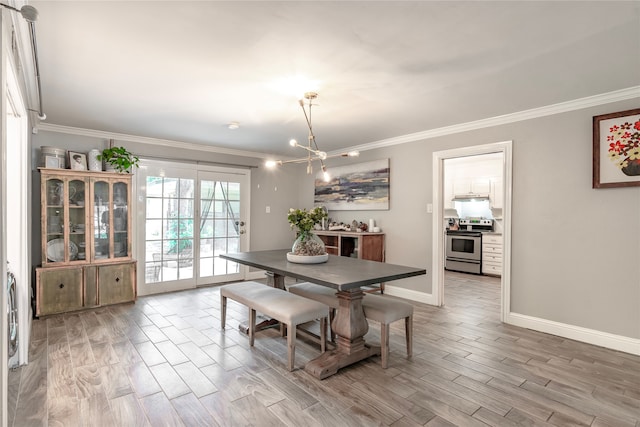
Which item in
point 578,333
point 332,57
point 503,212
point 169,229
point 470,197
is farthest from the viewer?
point 470,197

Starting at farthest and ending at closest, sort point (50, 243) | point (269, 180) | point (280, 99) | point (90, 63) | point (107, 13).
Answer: point (269, 180) → point (50, 243) → point (280, 99) → point (90, 63) → point (107, 13)

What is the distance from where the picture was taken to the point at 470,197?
6945mm

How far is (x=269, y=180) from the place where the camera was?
5.98 m

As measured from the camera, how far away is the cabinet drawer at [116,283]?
4.05 meters

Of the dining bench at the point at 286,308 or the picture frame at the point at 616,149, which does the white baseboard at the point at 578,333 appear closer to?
the picture frame at the point at 616,149

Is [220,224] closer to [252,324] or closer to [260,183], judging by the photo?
[260,183]

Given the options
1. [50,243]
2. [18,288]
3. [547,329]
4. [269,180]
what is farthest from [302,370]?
[269,180]

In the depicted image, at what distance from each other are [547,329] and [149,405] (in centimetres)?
347

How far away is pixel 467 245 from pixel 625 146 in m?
3.90

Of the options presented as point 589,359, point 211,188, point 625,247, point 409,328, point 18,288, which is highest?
point 211,188

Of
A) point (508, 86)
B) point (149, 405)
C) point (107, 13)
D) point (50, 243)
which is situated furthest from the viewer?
point (50, 243)

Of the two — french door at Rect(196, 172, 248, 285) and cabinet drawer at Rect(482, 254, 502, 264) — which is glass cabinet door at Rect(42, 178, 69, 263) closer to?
french door at Rect(196, 172, 248, 285)

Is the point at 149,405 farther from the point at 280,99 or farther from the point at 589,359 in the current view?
the point at 589,359

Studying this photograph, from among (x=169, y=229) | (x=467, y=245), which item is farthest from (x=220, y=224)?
(x=467, y=245)
